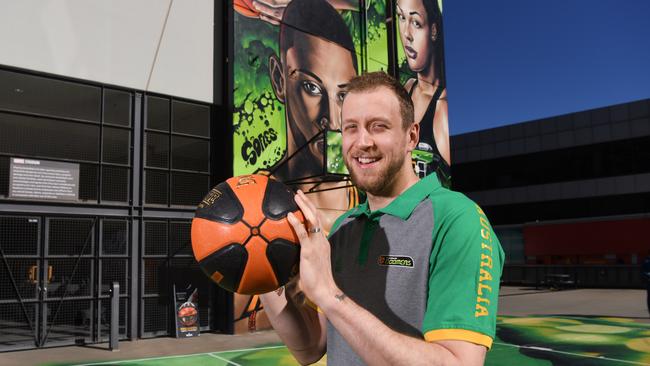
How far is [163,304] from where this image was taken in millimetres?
14773

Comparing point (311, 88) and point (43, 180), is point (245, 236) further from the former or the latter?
point (311, 88)

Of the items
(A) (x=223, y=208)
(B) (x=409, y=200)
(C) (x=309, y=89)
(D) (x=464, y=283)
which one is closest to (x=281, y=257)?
(A) (x=223, y=208)

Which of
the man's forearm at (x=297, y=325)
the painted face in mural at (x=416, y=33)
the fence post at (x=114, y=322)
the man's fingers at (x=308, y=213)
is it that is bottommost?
the fence post at (x=114, y=322)

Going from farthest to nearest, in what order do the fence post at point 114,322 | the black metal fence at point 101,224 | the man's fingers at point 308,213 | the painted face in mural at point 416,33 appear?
the painted face in mural at point 416,33 < the black metal fence at point 101,224 < the fence post at point 114,322 < the man's fingers at point 308,213

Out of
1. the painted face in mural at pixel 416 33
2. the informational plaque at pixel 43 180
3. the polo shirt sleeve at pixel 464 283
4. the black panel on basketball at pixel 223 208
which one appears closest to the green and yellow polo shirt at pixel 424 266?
the polo shirt sleeve at pixel 464 283

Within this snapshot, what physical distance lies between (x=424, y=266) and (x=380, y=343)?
412 mm

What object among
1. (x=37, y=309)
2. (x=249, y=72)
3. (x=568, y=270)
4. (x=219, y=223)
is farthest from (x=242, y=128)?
(x=568, y=270)

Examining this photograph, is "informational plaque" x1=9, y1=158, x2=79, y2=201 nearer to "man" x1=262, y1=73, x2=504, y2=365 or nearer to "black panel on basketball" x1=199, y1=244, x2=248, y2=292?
"black panel on basketball" x1=199, y1=244, x2=248, y2=292

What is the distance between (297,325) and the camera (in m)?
2.66

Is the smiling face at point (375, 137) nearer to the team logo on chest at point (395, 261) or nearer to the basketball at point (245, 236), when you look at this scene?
the team logo on chest at point (395, 261)

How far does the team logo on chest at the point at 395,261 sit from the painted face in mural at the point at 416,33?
19.9 metres

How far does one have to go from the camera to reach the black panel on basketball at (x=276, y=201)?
8.60ft

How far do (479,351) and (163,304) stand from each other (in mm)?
14095

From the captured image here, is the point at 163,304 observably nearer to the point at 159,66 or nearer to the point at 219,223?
the point at 159,66
